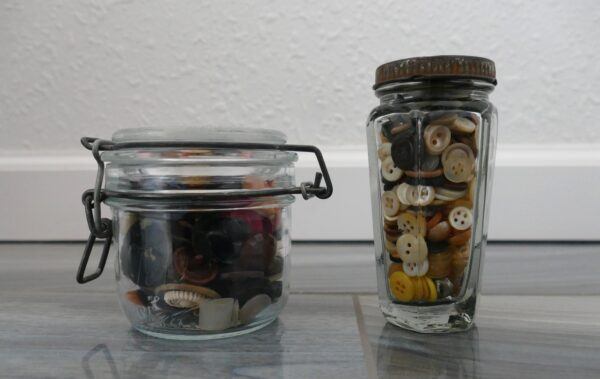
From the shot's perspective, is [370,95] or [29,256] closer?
Answer: [29,256]

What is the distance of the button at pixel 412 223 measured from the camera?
1.35ft

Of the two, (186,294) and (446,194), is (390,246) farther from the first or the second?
(186,294)

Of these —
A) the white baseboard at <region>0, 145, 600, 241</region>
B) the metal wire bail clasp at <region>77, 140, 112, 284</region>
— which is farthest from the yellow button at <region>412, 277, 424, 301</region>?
the white baseboard at <region>0, 145, 600, 241</region>

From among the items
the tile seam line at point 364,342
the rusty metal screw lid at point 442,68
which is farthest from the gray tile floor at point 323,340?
the rusty metal screw lid at point 442,68

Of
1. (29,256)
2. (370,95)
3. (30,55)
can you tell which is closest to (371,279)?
(370,95)

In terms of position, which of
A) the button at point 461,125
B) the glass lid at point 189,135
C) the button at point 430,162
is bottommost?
the button at point 430,162

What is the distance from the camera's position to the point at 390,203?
43cm

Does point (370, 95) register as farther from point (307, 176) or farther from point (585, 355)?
point (585, 355)

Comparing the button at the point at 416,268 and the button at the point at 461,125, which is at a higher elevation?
the button at the point at 461,125

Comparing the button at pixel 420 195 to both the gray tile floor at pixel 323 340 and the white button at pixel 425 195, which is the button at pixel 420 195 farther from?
the gray tile floor at pixel 323 340

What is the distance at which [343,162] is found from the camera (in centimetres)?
89

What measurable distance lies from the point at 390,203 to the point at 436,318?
10cm

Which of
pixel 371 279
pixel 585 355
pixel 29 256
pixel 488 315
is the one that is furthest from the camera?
pixel 29 256

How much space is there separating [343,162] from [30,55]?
0.60 metres
